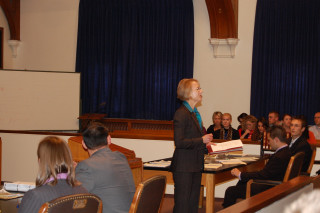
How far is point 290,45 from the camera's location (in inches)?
374

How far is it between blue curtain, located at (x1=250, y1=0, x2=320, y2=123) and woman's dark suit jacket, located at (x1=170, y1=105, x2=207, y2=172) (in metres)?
5.75

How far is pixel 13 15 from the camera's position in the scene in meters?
11.3

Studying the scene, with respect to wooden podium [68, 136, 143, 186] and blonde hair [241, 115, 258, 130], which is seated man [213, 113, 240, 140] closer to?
blonde hair [241, 115, 258, 130]

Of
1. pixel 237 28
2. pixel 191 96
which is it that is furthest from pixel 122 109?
pixel 191 96

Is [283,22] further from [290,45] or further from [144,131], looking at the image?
[144,131]

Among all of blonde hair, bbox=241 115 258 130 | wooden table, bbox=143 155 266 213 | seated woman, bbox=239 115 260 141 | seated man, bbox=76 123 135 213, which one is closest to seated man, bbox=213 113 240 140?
seated woman, bbox=239 115 260 141

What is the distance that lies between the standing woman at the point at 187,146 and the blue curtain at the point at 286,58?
574 centimetres

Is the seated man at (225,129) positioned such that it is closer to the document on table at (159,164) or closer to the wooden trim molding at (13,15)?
the document on table at (159,164)

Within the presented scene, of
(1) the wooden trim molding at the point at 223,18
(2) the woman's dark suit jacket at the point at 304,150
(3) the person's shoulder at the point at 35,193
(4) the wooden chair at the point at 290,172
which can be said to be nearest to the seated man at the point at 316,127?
(1) the wooden trim molding at the point at 223,18

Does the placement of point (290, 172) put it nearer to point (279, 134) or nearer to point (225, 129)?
point (279, 134)

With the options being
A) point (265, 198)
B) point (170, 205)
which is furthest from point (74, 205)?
point (170, 205)

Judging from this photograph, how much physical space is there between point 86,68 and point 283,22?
451 centimetres

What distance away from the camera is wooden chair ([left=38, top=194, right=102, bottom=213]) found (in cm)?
204

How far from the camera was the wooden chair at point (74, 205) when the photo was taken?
6.71ft
